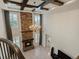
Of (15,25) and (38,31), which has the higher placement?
(15,25)

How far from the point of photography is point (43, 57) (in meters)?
6.68

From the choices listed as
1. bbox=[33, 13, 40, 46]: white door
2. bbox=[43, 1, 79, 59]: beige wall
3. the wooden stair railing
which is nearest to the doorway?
bbox=[33, 13, 40, 46]: white door

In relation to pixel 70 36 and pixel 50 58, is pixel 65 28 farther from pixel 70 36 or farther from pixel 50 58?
pixel 50 58

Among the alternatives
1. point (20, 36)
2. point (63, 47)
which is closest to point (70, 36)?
point (63, 47)

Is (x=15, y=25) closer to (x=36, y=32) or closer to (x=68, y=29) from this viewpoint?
(x=36, y=32)

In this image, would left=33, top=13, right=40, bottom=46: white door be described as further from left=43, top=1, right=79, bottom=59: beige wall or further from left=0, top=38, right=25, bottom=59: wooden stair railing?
left=0, top=38, right=25, bottom=59: wooden stair railing

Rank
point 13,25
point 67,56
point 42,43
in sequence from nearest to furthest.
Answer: point 67,56
point 13,25
point 42,43

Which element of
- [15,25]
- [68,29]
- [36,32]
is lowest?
[36,32]

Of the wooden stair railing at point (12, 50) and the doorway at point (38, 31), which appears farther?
the doorway at point (38, 31)

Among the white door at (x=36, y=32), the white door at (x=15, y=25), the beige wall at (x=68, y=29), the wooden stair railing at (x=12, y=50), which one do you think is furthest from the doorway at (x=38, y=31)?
the wooden stair railing at (x=12, y=50)

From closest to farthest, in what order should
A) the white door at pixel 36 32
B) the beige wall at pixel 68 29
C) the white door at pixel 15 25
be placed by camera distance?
the beige wall at pixel 68 29, the white door at pixel 15 25, the white door at pixel 36 32

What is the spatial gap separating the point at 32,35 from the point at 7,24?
9.25 ft

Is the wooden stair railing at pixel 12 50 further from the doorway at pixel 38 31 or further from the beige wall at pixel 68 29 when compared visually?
the doorway at pixel 38 31

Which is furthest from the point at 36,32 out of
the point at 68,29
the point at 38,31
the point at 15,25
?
the point at 68,29
